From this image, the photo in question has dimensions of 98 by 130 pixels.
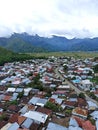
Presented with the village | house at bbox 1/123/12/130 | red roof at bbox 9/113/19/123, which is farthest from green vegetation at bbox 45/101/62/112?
house at bbox 1/123/12/130

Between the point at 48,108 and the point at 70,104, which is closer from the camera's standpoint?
the point at 48,108

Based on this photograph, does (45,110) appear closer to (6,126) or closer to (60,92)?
(6,126)

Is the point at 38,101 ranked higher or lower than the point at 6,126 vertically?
higher

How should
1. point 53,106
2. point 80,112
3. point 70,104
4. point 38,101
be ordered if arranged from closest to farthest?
point 80,112 < point 53,106 < point 70,104 < point 38,101

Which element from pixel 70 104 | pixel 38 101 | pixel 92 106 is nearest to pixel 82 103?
pixel 92 106

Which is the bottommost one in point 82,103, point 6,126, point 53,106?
point 6,126

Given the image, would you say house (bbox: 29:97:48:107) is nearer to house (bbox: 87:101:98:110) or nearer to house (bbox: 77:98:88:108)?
house (bbox: 77:98:88:108)

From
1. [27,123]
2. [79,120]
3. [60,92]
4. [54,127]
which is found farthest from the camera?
[60,92]

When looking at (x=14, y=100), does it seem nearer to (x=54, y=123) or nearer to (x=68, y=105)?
(x=68, y=105)

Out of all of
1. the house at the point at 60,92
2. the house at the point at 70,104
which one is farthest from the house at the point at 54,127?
the house at the point at 60,92
